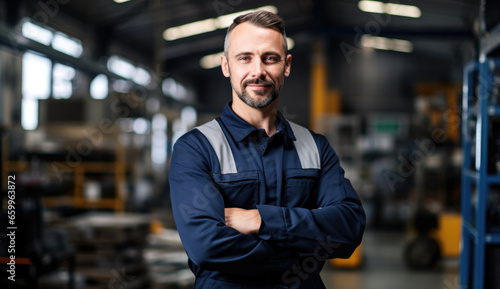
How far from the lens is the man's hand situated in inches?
59.9

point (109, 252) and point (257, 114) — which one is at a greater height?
point (257, 114)

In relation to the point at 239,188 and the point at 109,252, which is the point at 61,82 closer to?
the point at 109,252

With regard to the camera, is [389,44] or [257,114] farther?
[389,44]

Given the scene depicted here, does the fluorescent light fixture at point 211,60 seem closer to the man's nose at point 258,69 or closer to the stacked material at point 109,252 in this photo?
the stacked material at point 109,252

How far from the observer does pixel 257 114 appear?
169 centimetres

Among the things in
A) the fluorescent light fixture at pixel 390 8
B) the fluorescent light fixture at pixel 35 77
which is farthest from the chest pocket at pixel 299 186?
the fluorescent light fixture at pixel 390 8

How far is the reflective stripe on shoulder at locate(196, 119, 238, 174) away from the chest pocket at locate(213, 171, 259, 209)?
27 millimetres

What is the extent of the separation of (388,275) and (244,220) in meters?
5.61

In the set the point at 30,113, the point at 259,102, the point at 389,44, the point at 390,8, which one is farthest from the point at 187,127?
the point at 259,102

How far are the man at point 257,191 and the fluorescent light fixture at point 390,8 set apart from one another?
8.80m

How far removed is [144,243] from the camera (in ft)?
16.8

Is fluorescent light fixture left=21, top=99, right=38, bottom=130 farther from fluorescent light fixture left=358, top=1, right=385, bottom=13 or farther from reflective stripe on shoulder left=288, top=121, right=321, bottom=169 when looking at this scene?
fluorescent light fixture left=358, top=1, right=385, bottom=13

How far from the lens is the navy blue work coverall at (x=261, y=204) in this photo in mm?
1495

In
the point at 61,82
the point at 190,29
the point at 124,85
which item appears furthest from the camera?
the point at 190,29
